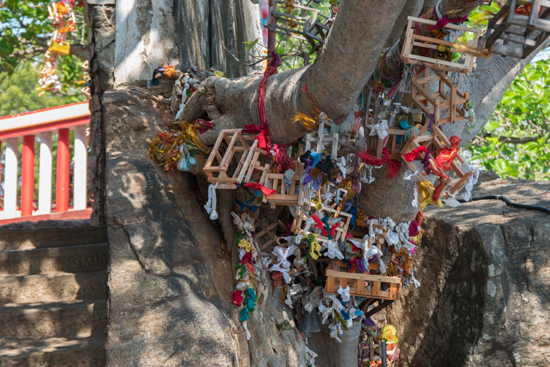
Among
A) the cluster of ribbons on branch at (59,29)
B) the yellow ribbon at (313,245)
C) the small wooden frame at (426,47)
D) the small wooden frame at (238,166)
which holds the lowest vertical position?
the yellow ribbon at (313,245)

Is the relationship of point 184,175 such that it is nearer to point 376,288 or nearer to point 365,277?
point 365,277

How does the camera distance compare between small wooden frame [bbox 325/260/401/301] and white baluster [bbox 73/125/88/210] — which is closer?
small wooden frame [bbox 325/260/401/301]

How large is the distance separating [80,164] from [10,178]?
0.93 metres

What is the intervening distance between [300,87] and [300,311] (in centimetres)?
211

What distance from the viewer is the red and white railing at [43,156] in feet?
19.8

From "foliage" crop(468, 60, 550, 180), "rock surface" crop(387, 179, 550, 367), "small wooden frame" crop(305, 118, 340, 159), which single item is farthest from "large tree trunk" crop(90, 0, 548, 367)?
"foliage" crop(468, 60, 550, 180)

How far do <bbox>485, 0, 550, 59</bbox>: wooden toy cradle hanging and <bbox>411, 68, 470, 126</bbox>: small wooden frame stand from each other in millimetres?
636

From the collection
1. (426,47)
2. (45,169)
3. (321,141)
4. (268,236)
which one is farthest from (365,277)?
(45,169)

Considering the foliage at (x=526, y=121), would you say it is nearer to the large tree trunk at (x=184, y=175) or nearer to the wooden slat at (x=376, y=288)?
the large tree trunk at (x=184, y=175)

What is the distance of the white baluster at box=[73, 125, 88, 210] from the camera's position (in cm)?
620

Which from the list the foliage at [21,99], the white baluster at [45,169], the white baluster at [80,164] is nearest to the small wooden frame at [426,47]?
the white baluster at [80,164]

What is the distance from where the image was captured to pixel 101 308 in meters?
3.24

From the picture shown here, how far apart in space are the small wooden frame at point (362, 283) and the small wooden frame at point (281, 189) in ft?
2.99

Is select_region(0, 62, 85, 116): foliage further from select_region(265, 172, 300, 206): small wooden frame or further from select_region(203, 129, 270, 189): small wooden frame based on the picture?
select_region(265, 172, 300, 206): small wooden frame
